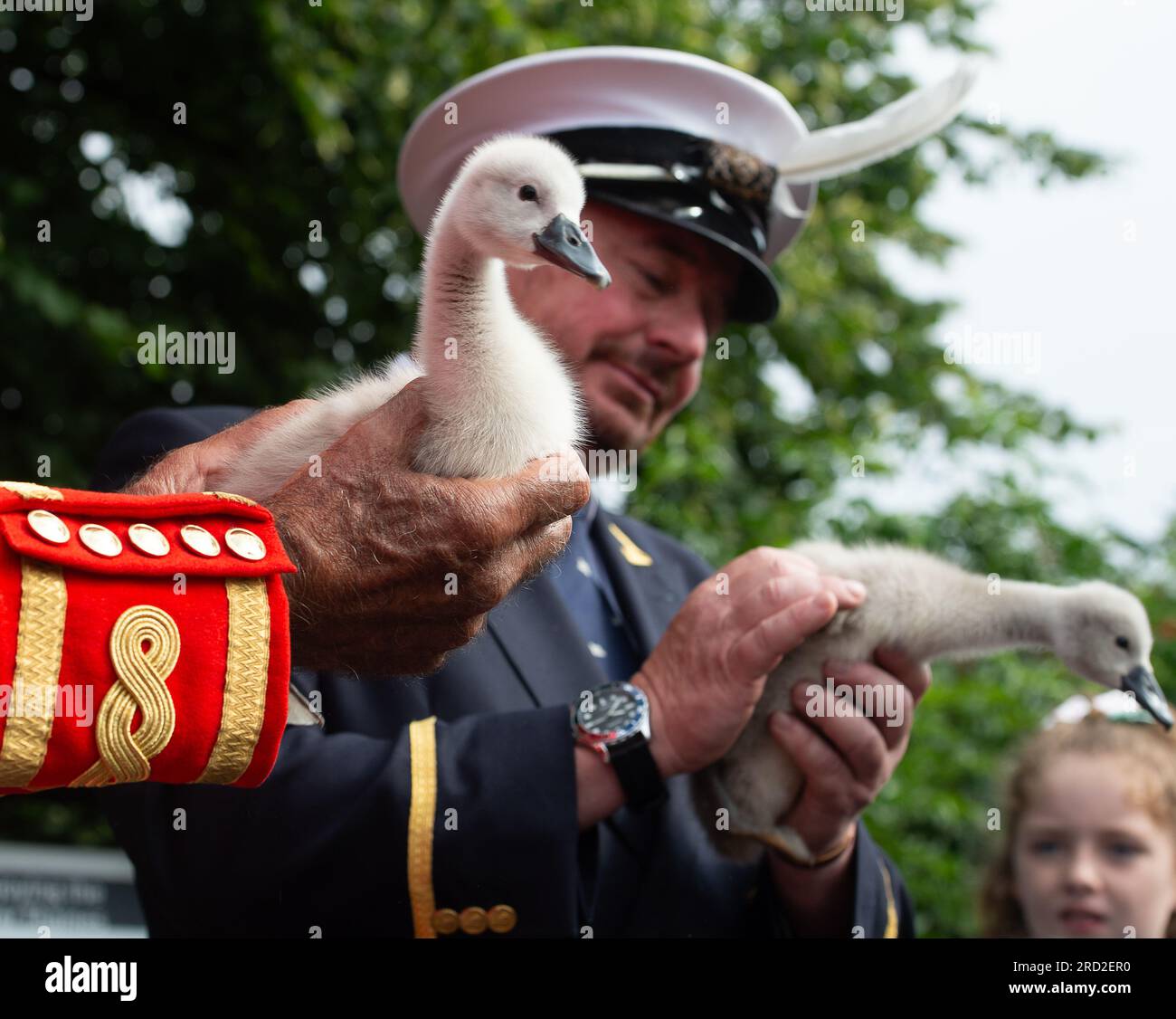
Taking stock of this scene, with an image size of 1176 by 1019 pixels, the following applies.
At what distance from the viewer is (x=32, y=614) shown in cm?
125

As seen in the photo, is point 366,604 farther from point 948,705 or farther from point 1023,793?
point 948,705

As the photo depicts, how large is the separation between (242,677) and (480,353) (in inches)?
24.7

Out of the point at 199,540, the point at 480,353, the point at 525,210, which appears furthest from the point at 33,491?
the point at 525,210

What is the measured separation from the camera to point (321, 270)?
4.95 metres

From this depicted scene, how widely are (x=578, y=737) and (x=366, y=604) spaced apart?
1.90 ft

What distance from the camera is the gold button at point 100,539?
1309 mm

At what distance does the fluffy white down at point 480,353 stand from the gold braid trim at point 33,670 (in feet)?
1.63

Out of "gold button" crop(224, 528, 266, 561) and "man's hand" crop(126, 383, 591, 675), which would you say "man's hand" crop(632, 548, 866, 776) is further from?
"gold button" crop(224, 528, 266, 561)

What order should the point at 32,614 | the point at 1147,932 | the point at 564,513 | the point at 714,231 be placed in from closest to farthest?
the point at 32,614 < the point at 564,513 < the point at 714,231 < the point at 1147,932

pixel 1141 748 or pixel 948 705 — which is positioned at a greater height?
pixel 1141 748

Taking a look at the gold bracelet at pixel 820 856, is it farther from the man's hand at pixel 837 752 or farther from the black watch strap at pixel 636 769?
the black watch strap at pixel 636 769

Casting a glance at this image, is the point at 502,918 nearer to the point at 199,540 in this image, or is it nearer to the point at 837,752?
the point at 837,752

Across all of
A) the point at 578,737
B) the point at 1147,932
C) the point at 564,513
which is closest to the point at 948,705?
the point at 1147,932

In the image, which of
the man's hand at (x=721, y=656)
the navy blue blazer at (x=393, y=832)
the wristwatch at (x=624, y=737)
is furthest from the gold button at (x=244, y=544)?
the man's hand at (x=721, y=656)
